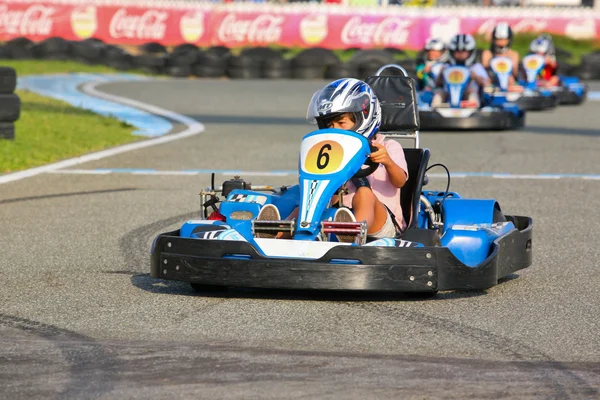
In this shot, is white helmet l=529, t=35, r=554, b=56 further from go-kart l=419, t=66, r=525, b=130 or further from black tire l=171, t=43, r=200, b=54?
black tire l=171, t=43, r=200, b=54

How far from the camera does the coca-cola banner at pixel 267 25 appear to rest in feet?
98.3

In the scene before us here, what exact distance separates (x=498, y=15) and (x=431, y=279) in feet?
92.3

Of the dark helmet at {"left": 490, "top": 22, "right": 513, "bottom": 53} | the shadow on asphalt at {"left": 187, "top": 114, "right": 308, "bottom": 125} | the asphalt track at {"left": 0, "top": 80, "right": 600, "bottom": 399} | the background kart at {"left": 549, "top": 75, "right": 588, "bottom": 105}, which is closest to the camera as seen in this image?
the asphalt track at {"left": 0, "top": 80, "right": 600, "bottom": 399}

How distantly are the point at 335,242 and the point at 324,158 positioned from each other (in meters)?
0.48

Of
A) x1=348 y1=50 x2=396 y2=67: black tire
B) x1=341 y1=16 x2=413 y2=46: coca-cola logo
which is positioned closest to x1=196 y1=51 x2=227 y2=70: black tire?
x1=348 y1=50 x2=396 y2=67: black tire

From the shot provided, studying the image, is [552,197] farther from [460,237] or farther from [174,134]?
[174,134]

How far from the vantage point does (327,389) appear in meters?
3.59

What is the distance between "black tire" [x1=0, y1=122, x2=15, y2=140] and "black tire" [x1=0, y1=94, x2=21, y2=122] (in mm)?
69

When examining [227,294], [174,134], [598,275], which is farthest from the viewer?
[174,134]

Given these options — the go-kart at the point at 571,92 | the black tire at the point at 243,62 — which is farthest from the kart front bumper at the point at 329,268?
the black tire at the point at 243,62

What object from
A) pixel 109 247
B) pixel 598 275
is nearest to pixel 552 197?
pixel 598 275

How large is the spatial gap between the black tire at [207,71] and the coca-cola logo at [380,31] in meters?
5.02

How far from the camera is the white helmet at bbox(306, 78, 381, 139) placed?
5.51 m

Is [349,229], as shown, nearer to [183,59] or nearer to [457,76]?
[457,76]
